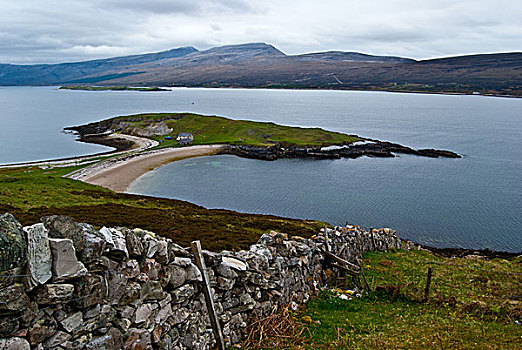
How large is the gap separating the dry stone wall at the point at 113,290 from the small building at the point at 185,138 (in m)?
97.1

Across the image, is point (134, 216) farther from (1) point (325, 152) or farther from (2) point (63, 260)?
(1) point (325, 152)

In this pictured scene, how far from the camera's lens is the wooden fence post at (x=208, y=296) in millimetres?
10805

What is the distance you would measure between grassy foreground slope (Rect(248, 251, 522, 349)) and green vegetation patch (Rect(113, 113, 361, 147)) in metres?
85.8

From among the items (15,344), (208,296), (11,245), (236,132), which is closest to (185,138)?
(236,132)

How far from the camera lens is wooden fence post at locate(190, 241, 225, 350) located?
425 inches

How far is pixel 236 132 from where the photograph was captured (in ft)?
384

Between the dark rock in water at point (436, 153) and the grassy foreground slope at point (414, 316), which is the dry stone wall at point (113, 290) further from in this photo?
the dark rock in water at point (436, 153)

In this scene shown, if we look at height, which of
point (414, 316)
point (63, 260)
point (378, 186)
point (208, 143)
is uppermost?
point (63, 260)

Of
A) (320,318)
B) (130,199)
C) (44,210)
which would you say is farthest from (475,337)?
(130,199)

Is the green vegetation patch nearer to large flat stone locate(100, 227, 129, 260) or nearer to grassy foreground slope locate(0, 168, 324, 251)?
grassy foreground slope locate(0, 168, 324, 251)

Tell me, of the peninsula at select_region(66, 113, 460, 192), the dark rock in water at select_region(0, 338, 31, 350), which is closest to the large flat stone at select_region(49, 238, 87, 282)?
the dark rock in water at select_region(0, 338, 31, 350)

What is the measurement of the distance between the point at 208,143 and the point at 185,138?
27.1ft

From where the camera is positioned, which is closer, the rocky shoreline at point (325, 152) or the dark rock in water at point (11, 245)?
the dark rock in water at point (11, 245)

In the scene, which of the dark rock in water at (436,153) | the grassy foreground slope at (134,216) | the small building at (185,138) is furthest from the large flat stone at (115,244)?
the dark rock in water at (436,153)
